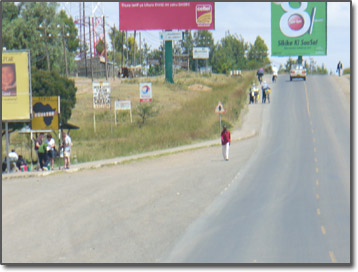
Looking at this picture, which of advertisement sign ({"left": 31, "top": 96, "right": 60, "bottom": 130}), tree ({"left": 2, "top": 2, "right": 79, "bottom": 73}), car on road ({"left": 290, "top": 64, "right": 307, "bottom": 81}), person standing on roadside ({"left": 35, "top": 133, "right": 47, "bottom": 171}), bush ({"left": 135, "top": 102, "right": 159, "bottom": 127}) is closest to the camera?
person standing on roadside ({"left": 35, "top": 133, "right": 47, "bottom": 171})

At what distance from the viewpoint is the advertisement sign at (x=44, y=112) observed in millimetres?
31531

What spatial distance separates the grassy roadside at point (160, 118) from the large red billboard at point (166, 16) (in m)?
6.76

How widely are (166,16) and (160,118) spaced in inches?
589

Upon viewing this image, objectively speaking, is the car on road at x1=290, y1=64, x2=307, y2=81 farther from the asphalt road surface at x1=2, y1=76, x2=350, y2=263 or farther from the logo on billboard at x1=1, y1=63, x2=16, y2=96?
the logo on billboard at x1=1, y1=63, x2=16, y2=96

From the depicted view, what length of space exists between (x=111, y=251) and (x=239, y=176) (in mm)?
11448

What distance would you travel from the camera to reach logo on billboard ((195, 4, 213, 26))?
6338 centimetres

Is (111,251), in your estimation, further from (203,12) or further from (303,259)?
(203,12)

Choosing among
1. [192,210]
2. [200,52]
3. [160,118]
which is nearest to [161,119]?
[160,118]

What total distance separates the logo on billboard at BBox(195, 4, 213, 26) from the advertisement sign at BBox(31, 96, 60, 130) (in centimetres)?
3417

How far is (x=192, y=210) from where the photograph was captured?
2011 cm

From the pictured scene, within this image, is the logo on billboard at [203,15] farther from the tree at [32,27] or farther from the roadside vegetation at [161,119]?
the tree at [32,27]

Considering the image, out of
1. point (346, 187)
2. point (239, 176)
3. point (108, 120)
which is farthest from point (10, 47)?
point (346, 187)

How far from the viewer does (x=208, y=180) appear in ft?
82.9

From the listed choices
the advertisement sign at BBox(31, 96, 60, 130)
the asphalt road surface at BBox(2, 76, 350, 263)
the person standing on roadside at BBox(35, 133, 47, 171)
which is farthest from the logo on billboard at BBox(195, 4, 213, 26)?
the person standing on roadside at BBox(35, 133, 47, 171)
